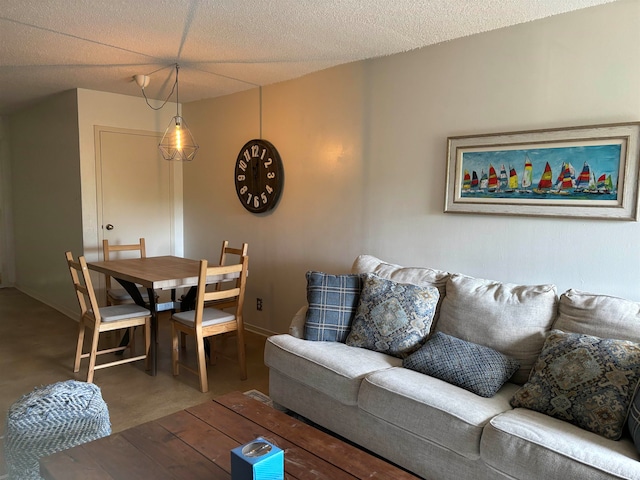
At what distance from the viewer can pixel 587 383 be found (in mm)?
1727

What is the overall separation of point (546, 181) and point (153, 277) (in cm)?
258

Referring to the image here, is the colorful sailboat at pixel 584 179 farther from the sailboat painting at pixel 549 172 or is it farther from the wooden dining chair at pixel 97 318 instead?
the wooden dining chair at pixel 97 318

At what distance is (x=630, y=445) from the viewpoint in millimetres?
1564

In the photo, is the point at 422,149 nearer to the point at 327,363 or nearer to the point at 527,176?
the point at 527,176

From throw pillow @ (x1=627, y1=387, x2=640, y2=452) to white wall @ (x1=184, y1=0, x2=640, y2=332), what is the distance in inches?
32.1

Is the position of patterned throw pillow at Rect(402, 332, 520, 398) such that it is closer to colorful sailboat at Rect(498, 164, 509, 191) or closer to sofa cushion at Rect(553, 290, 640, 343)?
sofa cushion at Rect(553, 290, 640, 343)

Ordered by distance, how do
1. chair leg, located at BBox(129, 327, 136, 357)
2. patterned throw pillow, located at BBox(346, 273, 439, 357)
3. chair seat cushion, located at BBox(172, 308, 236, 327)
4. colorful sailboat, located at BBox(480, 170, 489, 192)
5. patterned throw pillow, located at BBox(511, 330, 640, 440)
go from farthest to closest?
chair leg, located at BBox(129, 327, 136, 357), chair seat cushion, located at BBox(172, 308, 236, 327), colorful sailboat, located at BBox(480, 170, 489, 192), patterned throw pillow, located at BBox(346, 273, 439, 357), patterned throw pillow, located at BBox(511, 330, 640, 440)

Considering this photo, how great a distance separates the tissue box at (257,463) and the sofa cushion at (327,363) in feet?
3.14

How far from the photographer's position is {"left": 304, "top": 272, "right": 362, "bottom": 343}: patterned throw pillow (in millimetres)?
2637

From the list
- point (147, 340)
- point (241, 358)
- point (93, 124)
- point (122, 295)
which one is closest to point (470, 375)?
point (241, 358)

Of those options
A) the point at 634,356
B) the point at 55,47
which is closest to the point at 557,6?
the point at 634,356

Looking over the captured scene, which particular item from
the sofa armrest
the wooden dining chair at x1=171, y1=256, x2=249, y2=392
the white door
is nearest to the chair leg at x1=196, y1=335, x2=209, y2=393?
the wooden dining chair at x1=171, y1=256, x2=249, y2=392

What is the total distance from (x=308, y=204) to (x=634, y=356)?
8.32 feet

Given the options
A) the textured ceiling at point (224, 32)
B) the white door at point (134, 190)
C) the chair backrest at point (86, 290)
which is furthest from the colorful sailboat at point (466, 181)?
the white door at point (134, 190)
